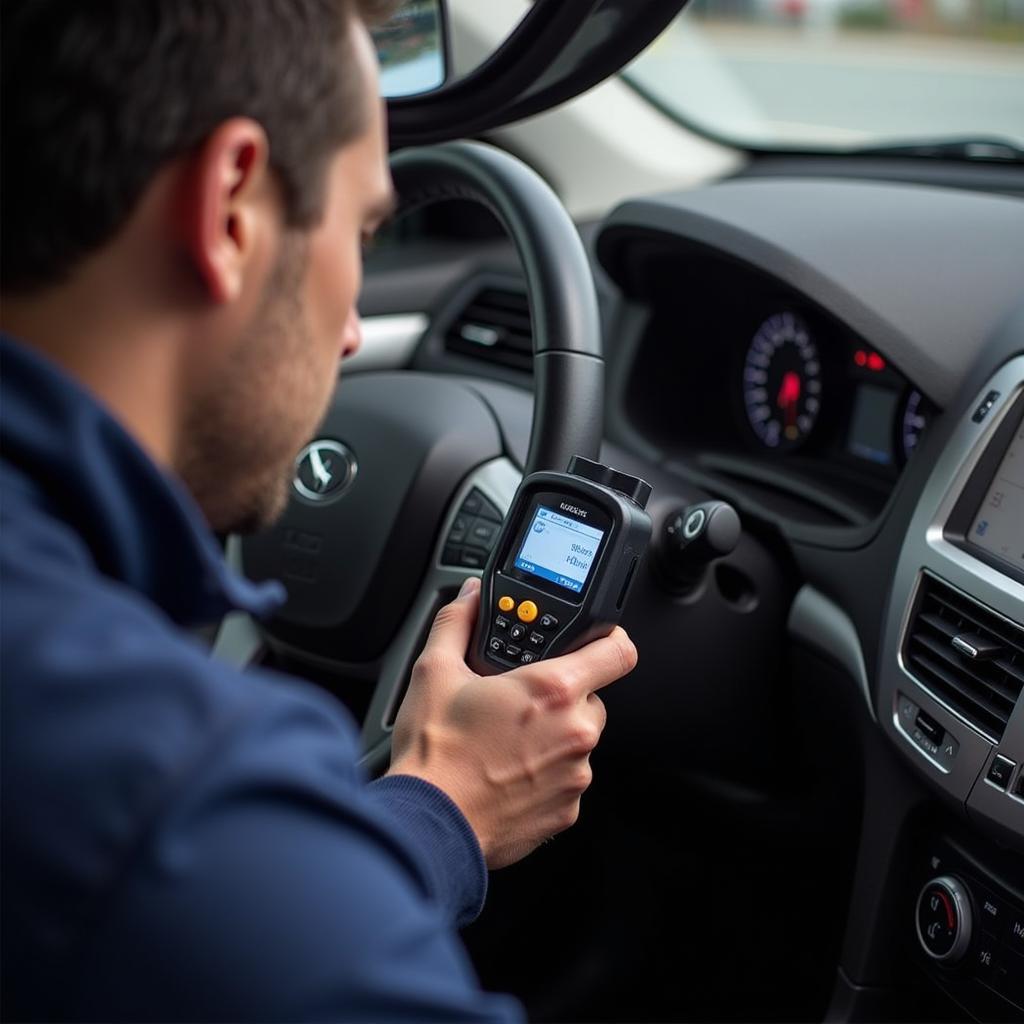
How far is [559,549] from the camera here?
1.15 meters

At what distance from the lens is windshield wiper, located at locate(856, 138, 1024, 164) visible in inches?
77.2

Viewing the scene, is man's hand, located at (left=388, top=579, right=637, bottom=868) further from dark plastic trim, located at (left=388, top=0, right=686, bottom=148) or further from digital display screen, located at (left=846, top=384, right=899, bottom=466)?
digital display screen, located at (left=846, top=384, right=899, bottom=466)

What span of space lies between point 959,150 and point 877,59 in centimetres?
1075

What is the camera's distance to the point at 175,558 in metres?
0.68


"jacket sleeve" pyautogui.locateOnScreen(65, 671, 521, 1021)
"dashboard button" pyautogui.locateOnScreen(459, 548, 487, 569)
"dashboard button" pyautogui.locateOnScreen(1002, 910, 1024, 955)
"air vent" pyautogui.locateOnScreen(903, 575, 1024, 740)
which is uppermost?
"jacket sleeve" pyautogui.locateOnScreen(65, 671, 521, 1021)

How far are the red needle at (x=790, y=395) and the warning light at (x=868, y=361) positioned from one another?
11cm

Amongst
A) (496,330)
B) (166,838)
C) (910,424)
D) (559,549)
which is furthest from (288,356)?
(496,330)

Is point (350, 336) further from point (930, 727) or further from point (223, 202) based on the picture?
point (930, 727)

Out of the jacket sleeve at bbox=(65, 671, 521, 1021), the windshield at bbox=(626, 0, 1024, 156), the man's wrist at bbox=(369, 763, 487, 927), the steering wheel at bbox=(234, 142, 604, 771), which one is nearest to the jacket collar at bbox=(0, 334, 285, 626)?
the jacket sleeve at bbox=(65, 671, 521, 1021)

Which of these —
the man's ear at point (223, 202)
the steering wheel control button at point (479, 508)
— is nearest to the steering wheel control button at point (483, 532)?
the steering wheel control button at point (479, 508)

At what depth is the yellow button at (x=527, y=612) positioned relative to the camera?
1.10 m

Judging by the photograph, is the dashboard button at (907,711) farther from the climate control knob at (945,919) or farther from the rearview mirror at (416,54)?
the rearview mirror at (416,54)

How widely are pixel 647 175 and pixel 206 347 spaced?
71.9 inches

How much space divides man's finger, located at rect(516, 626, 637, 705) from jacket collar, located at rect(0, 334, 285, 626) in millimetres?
380
